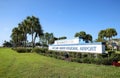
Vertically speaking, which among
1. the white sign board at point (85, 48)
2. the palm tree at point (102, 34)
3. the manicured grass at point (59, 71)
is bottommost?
the manicured grass at point (59, 71)

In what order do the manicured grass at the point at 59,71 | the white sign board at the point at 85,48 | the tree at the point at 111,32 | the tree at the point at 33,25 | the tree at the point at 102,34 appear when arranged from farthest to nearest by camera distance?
the tree at the point at 102,34, the tree at the point at 111,32, the tree at the point at 33,25, the white sign board at the point at 85,48, the manicured grass at the point at 59,71

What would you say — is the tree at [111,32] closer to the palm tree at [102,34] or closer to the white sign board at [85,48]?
the palm tree at [102,34]

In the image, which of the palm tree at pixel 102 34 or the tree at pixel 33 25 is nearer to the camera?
the tree at pixel 33 25

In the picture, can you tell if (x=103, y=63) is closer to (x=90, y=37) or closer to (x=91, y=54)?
(x=91, y=54)

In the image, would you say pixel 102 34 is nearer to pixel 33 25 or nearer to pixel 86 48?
pixel 33 25

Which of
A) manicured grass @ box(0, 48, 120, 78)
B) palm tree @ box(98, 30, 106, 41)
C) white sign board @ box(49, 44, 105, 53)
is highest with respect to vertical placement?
palm tree @ box(98, 30, 106, 41)

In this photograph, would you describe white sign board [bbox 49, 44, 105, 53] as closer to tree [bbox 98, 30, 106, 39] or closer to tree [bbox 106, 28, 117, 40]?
tree [bbox 106, 28, 117, 40]

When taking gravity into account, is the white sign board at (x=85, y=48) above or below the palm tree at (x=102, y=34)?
below

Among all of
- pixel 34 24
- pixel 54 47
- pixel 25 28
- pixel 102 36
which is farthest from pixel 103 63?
pixel 102 36

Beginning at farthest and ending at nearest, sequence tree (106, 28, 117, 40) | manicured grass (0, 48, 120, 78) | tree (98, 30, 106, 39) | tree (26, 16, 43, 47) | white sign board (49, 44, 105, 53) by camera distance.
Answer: tree (98, 30, 106, 39) → tree (106, 28, 117, 40) → tree (26, 16, 43, 47) → white sign board (49, 44, 105, 53) → manicured grass (0, 48, 120, 78)

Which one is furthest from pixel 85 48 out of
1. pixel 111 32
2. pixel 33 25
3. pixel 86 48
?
pixel 111 32

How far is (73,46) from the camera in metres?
23.8

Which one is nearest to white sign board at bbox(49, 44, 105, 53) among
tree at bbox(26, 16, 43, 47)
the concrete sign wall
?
the concrete sign wall

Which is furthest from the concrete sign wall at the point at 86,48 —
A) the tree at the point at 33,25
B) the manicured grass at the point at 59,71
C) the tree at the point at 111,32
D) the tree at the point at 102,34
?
the tree at the point at 102,34
